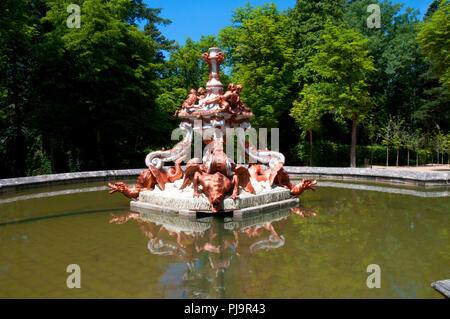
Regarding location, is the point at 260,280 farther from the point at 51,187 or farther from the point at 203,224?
the point at 51,187

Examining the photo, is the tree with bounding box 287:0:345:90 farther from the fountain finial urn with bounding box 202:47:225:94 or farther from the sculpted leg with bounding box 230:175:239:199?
the sculpted leg with bounding box 230:175:239:199

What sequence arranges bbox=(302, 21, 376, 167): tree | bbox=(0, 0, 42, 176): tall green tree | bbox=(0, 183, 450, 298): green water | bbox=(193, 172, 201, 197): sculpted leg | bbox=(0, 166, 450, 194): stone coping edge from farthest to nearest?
bbox=(302, 21, 376, 167): tree
bbox=(0, 0, 42, 176): tall green tree
bbox=(0, 166, 450, 194): stone coping edge
bbox=(193, 172, 201, 197): sculpted leg
bbox=(0, 183, 450, 298): green water

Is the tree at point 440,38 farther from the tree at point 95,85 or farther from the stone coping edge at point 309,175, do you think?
the tree at point 95,85

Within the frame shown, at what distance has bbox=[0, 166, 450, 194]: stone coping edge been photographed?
14.9 m

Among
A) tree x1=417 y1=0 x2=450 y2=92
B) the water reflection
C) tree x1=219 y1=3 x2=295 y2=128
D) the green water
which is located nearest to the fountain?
the water reflection

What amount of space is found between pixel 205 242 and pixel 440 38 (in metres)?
23.6

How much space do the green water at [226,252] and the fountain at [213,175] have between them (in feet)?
1.70

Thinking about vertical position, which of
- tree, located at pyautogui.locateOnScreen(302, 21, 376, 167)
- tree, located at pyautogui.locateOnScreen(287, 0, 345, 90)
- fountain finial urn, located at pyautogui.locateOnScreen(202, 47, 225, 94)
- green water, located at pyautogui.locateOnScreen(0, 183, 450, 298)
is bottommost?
green water, located at pyautogui.locateOnScreen(0, 183, 450, 298)

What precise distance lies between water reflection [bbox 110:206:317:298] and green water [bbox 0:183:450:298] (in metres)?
0.02

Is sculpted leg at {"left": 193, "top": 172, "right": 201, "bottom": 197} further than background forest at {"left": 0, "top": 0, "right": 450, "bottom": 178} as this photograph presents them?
No

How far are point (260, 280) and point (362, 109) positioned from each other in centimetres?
2377

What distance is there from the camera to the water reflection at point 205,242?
16.2 feet

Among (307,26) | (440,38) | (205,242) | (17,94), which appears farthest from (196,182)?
(307,26)
